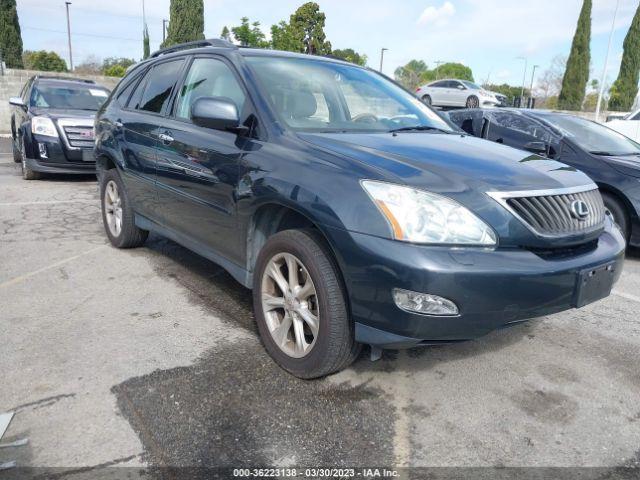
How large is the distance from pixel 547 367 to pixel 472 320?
1.08m

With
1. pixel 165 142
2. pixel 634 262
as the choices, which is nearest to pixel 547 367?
pixel 165 142

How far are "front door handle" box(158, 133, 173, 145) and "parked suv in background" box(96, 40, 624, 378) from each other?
0.7 inches

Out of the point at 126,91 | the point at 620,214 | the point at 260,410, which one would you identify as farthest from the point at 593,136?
the point at 260,410

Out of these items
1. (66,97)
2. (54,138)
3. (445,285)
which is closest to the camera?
(445,285)

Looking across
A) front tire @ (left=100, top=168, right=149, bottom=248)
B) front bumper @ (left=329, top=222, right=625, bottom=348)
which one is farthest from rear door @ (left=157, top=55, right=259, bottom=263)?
front bumper @ (left=329, top=222, right=625, bottom=348)

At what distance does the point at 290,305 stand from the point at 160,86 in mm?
2538

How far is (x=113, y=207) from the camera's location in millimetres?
5246

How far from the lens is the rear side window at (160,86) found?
14.0 ft

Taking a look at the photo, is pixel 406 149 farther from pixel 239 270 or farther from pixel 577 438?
pixel 577 438

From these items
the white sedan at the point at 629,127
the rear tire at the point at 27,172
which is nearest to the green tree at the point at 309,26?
the white sedan at the point at 629,127

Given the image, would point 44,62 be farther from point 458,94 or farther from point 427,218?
point 427,218

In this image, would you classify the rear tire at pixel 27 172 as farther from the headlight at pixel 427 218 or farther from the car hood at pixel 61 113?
the headlight at pixel 427 218

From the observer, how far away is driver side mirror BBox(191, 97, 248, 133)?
10.1ft

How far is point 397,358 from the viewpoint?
320cm
